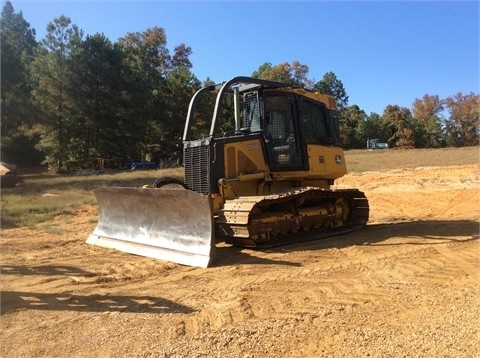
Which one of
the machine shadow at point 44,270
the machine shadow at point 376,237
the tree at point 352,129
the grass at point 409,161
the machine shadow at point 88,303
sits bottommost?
the machine shadow at point 376,237

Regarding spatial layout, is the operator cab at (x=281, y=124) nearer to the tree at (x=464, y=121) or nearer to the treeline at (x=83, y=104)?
the treeline at (x=83, y=104)

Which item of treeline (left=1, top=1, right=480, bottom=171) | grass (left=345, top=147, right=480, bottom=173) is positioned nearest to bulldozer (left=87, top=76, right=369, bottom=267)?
grass (left=345, top=147, right=480, bottom=173)

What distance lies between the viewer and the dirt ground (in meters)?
3.75

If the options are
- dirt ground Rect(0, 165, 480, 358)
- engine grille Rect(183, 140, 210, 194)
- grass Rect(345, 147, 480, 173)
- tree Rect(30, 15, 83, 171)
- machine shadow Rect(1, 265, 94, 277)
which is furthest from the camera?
tree Rect(30, 15, 83, 171)

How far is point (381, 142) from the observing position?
74000 millimetres

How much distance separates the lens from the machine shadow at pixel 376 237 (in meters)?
7.05

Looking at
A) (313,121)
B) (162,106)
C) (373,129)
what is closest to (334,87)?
(373,129)

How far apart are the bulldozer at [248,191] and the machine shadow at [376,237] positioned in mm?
223

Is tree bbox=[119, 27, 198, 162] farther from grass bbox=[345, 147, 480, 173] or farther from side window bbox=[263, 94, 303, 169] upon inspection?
side window bbox=[263, 94, 303, 169]

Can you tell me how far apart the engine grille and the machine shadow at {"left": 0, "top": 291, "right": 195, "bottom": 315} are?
3.33 metres

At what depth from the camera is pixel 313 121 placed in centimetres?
958

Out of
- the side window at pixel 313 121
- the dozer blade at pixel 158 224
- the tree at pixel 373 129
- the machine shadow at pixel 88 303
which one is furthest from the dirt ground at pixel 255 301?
the tree at pixel 373 129

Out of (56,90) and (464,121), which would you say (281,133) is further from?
(464,121)

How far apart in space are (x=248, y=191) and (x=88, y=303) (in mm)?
4157
